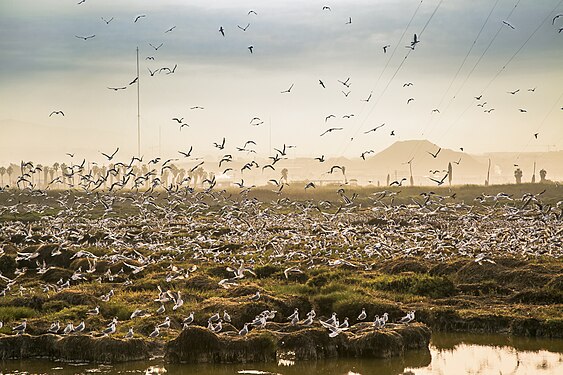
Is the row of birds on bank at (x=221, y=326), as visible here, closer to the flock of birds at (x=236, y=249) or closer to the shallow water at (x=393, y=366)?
the flock of birds at (x=236, y=249)

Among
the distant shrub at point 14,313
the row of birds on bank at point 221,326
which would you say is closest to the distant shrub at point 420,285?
the row of birds on bank at point 221,326

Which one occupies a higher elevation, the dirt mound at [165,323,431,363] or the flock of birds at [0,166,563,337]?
the flock of birds at [0,166,563,337]

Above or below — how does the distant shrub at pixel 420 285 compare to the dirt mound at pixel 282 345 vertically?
above

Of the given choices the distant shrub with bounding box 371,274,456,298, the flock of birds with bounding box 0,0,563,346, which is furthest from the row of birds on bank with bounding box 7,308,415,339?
the distant shrub with bounding box 371,274,456,298

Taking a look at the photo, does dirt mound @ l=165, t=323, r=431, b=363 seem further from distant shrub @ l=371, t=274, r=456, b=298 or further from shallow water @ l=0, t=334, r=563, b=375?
distant shrub @ l=371, t=274, r=456, b=298

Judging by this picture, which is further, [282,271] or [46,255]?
[46,255]

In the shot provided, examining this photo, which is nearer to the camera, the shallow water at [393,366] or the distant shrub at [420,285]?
the shallow water at [393,366]

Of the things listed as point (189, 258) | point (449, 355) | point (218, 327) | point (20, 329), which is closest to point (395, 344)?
point (449, 355)

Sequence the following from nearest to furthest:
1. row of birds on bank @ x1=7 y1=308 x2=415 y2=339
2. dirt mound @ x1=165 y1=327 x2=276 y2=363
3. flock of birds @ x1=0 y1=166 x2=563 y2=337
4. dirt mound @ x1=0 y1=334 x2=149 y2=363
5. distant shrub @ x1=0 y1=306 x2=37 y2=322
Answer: dirt mound @ x1=165 y1=327 x2=276 y2=363, dirt mound @ x1=0 y1=334 x2=149 y2=363, row of birds on bank @ x1=7 y1=308 x2=415 y2=339, distant shrub @ x1=0 y1=306 x2=37 y2=322, flock of birds @ x1=0 y1=166 x2=563 y2=337

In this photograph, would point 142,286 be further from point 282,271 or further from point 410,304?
point 410,304
